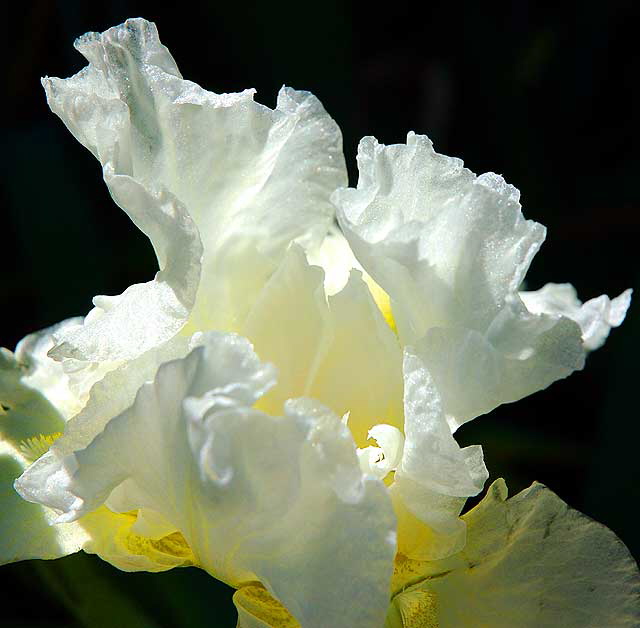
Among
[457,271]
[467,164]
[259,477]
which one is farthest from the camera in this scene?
[467,164]

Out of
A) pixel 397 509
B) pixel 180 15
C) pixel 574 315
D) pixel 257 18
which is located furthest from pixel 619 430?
pixel 180 15

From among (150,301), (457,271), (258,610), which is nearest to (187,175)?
(150,301)

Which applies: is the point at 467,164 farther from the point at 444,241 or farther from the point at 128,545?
the point at 128,545

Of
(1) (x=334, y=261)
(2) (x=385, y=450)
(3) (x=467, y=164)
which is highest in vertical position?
(3) (x=467, y=164)

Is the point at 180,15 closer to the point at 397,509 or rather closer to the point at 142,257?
the point at 142,257

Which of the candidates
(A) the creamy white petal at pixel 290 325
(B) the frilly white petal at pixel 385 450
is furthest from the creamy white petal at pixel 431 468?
(A) the creamy white petal at pixel 290 325
